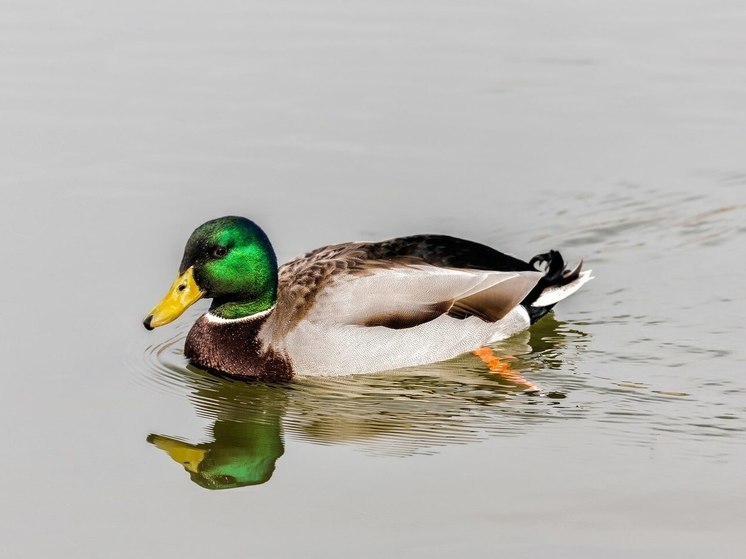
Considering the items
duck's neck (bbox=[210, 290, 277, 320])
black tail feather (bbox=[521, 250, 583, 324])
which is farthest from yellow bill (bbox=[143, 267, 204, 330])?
black tail feather (bbox=[521, 250, 583, 324])

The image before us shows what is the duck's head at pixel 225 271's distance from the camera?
875 cm

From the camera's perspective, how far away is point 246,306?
9.06 m

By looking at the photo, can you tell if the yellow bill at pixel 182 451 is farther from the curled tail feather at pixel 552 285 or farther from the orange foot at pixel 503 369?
the curled tail feather at pixel 552 285

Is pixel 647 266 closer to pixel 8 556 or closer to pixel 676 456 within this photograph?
pixel 676 456

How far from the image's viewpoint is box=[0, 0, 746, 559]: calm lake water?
6926mm

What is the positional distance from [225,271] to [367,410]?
1.31 metres

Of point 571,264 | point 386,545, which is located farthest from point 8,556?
point 571,264

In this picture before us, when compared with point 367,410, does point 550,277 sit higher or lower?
higher

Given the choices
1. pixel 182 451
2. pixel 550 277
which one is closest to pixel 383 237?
pixel 550 277

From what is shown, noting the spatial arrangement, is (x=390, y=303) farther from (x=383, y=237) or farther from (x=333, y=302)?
(x=383, y=237)

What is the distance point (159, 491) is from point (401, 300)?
7.76 feet

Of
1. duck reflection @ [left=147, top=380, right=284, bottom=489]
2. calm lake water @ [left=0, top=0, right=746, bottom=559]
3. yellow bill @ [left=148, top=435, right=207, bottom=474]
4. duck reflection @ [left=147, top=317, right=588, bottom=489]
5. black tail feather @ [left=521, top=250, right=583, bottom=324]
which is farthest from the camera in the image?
black tail feather @ [left=521, top=250, right=583, bottom=324]

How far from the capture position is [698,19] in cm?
1476

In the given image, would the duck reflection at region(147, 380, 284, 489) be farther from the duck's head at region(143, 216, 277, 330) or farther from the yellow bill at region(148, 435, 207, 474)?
the duck's head at region(143, 216, 277, 330)
